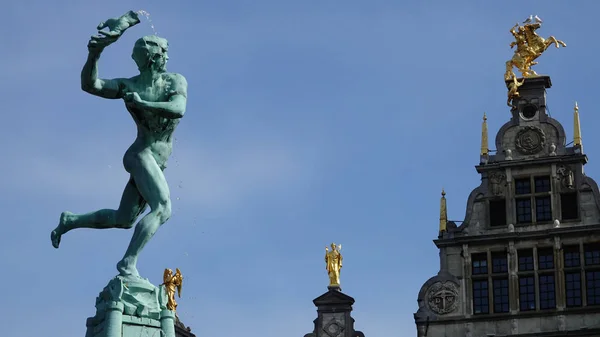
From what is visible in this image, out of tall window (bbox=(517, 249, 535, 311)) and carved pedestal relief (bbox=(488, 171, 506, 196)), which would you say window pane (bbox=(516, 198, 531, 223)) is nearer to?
carved pedestal relief (bbox=(488, 171, 506, 196))

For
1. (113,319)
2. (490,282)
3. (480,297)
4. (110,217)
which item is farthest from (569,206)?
(113,319)

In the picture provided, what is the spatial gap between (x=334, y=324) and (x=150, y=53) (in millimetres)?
28795

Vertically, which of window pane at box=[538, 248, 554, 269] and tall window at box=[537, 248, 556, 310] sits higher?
window pane at box=[538, 248, 554, 269]

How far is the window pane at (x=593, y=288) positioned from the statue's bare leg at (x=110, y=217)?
92.7 feet

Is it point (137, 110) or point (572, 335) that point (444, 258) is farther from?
point (137, 110)

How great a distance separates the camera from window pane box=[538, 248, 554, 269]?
148 ft

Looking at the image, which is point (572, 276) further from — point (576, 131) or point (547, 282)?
point (576, 131)

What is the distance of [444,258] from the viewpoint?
45.9 metres

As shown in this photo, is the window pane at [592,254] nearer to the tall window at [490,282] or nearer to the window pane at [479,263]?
the tall window at [490,282]

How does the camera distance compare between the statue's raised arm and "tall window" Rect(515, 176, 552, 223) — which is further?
"tall window" Rect(515, 176, 552, 223)

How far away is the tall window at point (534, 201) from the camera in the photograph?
1793 inches

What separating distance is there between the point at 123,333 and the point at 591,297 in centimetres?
2921

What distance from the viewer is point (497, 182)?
46188 mm

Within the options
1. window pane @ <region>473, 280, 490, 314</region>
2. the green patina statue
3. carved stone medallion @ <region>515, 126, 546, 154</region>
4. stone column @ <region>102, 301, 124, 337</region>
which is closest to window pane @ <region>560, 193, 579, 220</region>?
carved stone medallion @ <region>515, 126, 546, 154</region>
